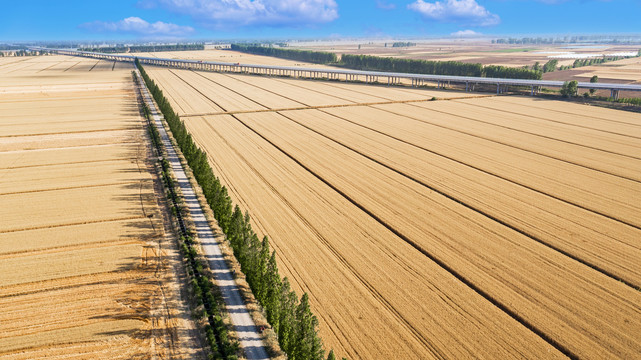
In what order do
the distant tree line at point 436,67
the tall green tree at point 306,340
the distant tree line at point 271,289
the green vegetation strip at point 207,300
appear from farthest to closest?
1. the distant tree line at point 436,67
2. the green vegetation strip at point 207,300
3. the distant tree line at point 271,289
4. the tall green tree at point 306,340

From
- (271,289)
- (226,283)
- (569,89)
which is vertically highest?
(569,89)

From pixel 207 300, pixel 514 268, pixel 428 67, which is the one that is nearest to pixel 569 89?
pixel 428 67

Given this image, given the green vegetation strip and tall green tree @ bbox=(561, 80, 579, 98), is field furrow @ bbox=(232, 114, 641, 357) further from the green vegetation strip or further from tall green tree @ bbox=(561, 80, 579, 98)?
tall green tree @ bbox=(561, 80, 579, 98)

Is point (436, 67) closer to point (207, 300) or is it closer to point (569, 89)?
point (569, 89)

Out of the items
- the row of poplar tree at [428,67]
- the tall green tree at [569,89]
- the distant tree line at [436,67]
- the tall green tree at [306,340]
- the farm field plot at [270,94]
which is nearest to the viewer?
the tall green tree at [306,340]

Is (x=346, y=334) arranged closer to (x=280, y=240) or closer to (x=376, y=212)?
(x=280, y=240)

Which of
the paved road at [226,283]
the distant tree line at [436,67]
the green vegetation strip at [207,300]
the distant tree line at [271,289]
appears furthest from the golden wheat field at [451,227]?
the distant tree line at [436,67]

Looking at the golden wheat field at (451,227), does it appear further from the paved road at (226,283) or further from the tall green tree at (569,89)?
the tall green tree at (569,89)
